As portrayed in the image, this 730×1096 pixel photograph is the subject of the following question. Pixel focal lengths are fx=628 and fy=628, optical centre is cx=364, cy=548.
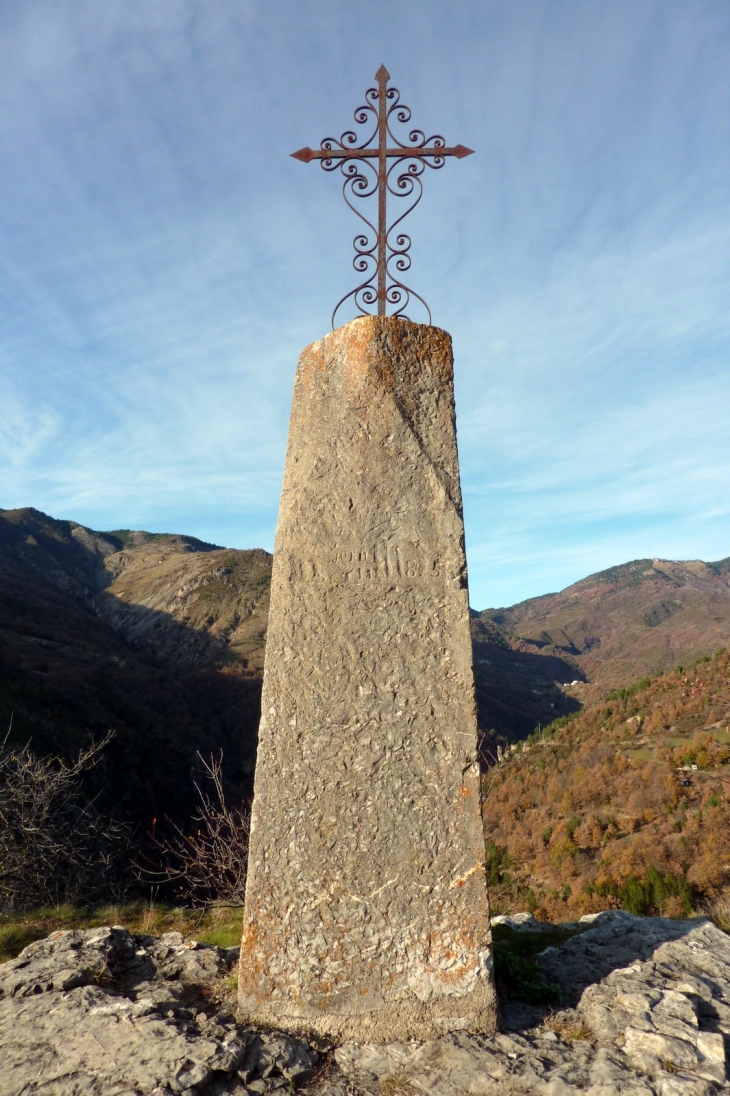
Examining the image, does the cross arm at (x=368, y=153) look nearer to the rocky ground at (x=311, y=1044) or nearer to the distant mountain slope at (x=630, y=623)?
the rocky ground at (x=311, y=1044)

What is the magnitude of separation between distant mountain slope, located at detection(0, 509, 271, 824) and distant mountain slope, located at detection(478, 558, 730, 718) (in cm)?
4897

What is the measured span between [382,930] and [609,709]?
49328mm

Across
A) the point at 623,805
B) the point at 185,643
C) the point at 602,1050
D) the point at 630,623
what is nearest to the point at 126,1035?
the point at 602,1050

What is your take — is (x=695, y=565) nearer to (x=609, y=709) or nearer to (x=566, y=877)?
(x=609, y=709)

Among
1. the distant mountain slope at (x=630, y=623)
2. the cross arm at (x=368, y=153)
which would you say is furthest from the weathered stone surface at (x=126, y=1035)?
the distant mountain slope at (x=630, y=623)

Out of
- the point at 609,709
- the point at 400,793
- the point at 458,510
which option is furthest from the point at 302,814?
the point at 609,709

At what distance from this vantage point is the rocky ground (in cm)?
252

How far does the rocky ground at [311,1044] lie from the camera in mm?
2516

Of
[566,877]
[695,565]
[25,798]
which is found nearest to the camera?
[25,798]

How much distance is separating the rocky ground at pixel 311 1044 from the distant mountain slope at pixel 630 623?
85369 mm

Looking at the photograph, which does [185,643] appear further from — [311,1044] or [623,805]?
[311,1044]

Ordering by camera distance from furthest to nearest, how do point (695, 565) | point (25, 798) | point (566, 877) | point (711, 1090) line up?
point (695, 565) → point (566, 877) → point (25, 798) → point (711, 1090)

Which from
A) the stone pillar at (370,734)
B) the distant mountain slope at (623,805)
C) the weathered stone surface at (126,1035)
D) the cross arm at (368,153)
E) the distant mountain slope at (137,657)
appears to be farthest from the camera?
the distant mountain slope at (137,657)

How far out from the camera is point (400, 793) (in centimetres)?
315
